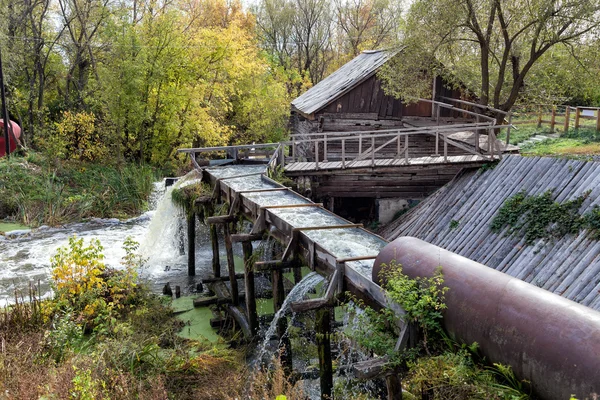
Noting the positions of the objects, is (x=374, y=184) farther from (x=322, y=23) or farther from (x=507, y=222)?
(x=322, y=23)

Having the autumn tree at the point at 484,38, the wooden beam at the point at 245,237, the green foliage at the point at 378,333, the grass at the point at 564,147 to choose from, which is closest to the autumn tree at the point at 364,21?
the autumn tree at the point at 484,38

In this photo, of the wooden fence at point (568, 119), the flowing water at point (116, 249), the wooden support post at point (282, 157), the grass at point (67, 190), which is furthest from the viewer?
the grass at point (67, 190)

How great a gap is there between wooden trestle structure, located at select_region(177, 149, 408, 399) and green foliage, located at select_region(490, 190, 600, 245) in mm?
4572

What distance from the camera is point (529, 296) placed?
210 inches

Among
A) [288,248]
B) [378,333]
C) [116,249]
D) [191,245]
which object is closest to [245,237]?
[288,248]

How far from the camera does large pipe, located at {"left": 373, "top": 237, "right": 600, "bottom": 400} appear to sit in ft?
15.1

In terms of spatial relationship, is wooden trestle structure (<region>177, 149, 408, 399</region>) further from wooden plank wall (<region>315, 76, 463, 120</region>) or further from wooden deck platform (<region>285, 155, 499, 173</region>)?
wooden plank wall (<region>315, 76, 463, 120</region>)

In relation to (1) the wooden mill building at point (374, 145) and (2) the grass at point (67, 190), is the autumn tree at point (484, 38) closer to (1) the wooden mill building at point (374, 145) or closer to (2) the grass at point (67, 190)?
(1) the wooden mill building at point (374, 145)

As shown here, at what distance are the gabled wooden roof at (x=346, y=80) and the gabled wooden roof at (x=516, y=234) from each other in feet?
20.1

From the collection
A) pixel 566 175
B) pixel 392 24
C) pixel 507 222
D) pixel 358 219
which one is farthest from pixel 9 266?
pixel 392 24

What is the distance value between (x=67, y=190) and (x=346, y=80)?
40.2 feet

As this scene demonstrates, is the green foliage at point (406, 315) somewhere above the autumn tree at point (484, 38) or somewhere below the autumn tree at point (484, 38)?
below

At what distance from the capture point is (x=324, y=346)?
26.5ft

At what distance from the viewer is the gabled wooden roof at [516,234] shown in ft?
34.8
